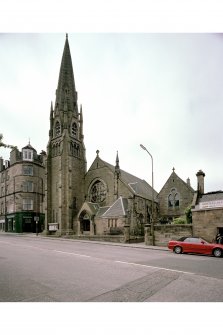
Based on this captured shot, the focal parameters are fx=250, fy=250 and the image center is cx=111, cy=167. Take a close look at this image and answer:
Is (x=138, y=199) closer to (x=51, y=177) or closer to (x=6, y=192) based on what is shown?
(x=51, y=177)

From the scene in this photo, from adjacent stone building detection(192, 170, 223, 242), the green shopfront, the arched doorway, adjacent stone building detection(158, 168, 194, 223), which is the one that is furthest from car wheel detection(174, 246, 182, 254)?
the green shopfront

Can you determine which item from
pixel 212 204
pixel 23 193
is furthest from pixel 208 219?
pixel 23 193

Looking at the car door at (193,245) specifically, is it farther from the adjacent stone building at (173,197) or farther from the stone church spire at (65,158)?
the stone church spire at (65,158)

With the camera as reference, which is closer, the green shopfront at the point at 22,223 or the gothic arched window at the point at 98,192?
the gothic arched window at the point at 98,192

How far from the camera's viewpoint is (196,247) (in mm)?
15773

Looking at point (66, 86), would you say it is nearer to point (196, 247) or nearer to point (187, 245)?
point (187, 245)

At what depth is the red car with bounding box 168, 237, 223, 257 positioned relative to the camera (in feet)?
49.4

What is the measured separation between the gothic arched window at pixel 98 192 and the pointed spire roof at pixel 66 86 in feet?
48.1

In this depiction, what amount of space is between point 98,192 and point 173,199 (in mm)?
12502

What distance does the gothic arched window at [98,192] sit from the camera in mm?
41844

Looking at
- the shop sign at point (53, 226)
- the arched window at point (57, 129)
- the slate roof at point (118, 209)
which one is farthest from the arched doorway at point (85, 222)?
the arched window at point (57, 129)

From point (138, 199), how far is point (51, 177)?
51.4 feet

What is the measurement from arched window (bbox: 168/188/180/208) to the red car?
939 inches

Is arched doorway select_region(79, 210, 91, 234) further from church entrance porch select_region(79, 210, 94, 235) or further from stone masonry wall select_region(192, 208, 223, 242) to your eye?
stone masonry wall select_region(192, 208, 223, 242)
